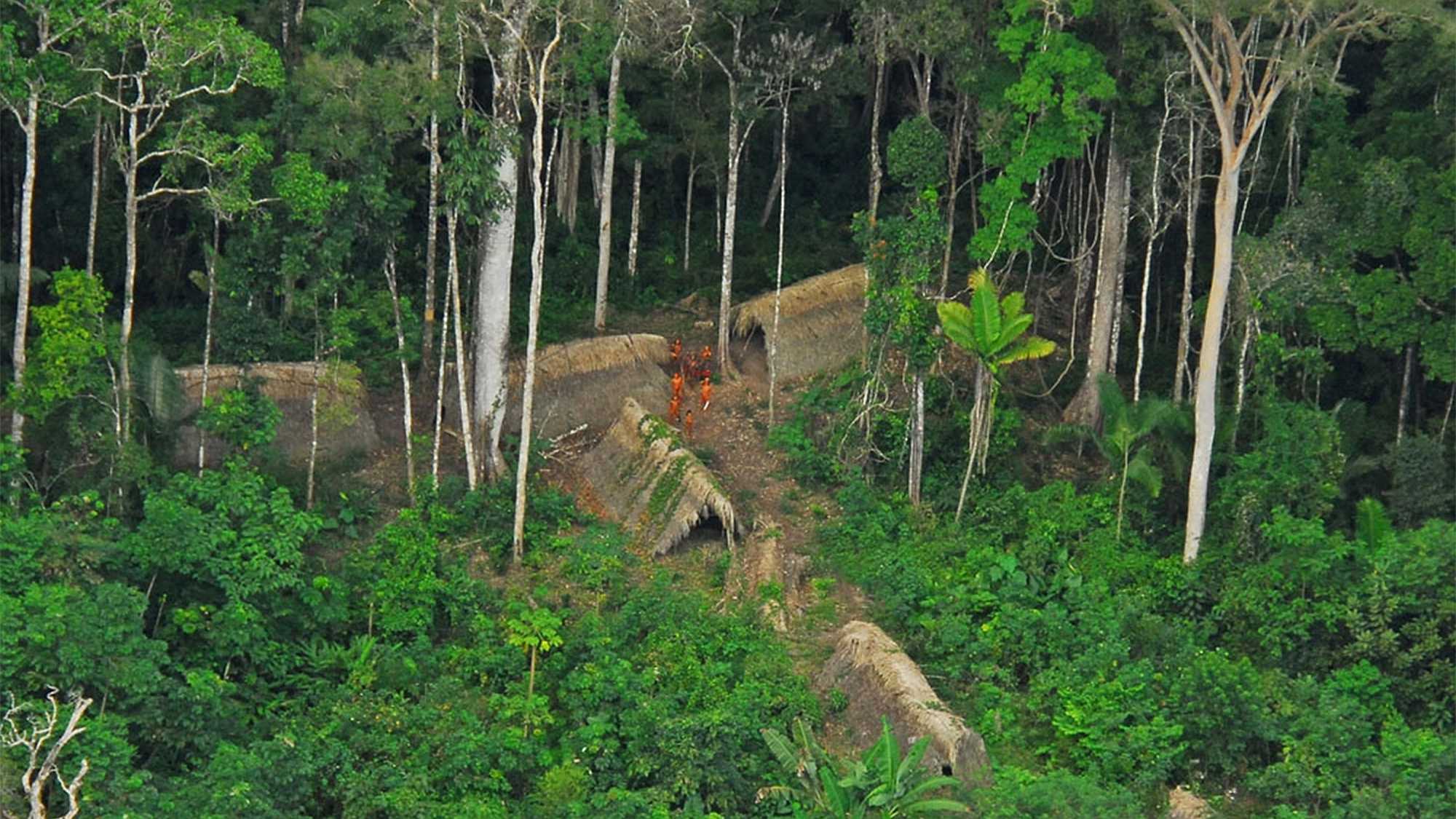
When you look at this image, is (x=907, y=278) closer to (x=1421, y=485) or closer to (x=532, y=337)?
(x=532, y=337)

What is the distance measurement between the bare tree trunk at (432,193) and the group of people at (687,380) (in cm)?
280

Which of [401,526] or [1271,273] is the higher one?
[1271,273]

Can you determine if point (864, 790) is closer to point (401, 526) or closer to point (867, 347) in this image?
point (401, 526)

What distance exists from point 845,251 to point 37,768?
1459 cm

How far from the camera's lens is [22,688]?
17859 millimetres

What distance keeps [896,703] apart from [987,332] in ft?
16.2

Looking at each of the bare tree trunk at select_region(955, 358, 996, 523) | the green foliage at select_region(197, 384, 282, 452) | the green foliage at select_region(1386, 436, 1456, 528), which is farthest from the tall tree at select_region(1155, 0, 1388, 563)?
the green foliage at select_region(197, 384, 282, 452)

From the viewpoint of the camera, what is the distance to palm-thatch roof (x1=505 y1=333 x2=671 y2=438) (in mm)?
24219

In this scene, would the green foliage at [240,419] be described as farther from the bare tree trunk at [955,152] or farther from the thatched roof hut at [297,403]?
the bare tree trunk at [955,152]

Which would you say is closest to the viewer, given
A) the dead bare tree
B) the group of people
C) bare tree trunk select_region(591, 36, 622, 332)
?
the dead bare tree

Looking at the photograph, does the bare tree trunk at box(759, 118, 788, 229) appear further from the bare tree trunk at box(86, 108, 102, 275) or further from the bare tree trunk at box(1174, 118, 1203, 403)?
the bare tree trunk at box(86, 108, 102, 275)

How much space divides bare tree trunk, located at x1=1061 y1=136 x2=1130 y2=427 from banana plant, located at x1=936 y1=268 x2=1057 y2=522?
158 centimetres

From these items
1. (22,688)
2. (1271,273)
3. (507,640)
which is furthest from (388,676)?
(1271,273)

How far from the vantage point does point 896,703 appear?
19.1m
